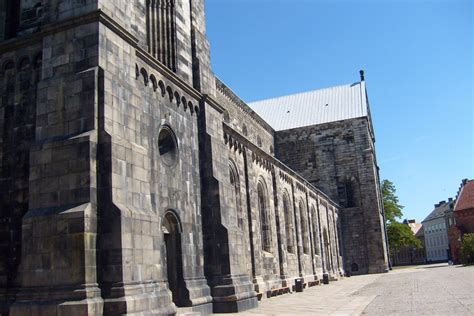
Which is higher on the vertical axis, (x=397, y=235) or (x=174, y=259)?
(x=397, y=235)

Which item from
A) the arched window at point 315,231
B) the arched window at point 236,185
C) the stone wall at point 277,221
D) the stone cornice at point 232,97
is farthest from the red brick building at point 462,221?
the arched window at point 236,185

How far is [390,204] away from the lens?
60.2 metres

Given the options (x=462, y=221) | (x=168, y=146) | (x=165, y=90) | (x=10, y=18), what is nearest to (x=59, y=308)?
(x=168, y=146)

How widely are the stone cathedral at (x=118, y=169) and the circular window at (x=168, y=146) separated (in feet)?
0.12

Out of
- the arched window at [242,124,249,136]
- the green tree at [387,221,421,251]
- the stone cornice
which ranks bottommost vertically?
the green tree at [387,221,421,251]

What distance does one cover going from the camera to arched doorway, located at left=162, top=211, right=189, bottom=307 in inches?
522

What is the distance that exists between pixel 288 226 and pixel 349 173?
67.8 ft

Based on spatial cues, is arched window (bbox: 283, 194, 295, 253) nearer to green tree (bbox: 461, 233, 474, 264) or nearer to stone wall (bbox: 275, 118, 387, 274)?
stone wall (bbox: 275, 118, 387, 274)

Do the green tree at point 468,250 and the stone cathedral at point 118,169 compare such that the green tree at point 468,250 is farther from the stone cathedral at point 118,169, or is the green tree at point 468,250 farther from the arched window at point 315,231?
the stone cathedral at point 118,169

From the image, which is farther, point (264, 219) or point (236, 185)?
point (264, 219)

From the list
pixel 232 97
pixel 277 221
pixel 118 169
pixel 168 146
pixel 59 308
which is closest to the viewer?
pixel 59 308

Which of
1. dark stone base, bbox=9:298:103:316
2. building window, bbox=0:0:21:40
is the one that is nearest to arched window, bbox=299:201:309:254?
building window, bbox=0:0:21:40

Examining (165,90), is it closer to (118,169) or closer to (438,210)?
(118,169)

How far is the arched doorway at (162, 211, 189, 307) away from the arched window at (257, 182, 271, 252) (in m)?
9.37
